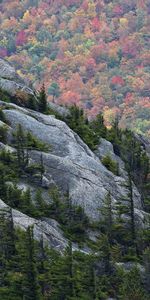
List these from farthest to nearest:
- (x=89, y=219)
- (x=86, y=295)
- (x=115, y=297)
→ (x=89, y=219) < (x=115, y=297) < (x=86, y=295)

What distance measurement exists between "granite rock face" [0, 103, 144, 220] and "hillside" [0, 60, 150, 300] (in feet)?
0.20

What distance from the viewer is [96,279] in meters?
33.8

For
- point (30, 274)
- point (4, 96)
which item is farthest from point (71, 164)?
point (30, 274)

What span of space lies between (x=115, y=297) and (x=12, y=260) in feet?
17.1

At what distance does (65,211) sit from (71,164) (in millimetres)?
4660

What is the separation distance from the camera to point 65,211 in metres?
38.6

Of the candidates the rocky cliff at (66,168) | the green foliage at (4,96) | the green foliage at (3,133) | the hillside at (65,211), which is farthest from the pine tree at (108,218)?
the green foliage at (4,96)

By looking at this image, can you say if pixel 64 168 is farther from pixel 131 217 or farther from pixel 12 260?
pixel 12 260

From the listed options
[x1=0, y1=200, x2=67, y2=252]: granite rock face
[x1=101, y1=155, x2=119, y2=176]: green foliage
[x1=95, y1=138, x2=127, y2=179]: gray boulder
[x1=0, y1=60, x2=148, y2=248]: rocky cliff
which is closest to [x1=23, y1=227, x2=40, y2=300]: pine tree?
[x1=0, y1=200, x2=67, y2=252]: granite rock face

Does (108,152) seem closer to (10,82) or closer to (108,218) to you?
(10,82)

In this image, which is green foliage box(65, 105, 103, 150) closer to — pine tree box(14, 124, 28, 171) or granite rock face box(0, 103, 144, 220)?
granite rock face box(0, 103, 144, 220)

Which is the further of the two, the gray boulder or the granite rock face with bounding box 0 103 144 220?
the gray boulder

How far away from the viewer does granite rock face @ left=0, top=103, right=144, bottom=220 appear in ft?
134

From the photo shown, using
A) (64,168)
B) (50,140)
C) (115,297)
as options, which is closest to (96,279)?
(115,297)
